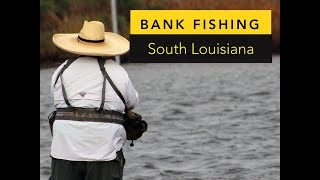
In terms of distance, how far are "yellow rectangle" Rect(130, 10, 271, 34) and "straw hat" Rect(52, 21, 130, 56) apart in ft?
9.72

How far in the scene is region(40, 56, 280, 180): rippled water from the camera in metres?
9.32

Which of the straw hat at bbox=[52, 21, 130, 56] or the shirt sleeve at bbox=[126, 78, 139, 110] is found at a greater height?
the straw hat at bbox=[52, 21, 130, 56]

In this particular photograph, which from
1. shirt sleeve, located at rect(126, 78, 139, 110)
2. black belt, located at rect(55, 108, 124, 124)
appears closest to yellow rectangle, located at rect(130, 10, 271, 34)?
shirt sleeve, located at rect(126, 78, 139, 110)

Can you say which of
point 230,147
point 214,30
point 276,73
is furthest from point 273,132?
point 276,73

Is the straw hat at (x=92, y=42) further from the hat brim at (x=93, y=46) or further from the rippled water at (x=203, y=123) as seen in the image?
the rippled water at (x=203, y=123)

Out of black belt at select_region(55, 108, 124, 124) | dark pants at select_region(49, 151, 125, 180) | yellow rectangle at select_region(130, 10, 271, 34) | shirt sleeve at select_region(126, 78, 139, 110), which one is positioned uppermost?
yellow rectangle at select_region(130, 10, 271, 34)

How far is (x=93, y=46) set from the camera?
4.96 m

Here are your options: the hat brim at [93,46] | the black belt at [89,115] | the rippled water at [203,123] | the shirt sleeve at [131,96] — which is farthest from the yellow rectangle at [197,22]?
the black belt at [89,115]

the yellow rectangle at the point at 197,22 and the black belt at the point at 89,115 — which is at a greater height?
the yellow rectangle at the point at 197,22

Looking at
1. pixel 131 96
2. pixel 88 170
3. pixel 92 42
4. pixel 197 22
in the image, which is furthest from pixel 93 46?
pixel 197 22

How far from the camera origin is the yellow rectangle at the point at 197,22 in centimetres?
815

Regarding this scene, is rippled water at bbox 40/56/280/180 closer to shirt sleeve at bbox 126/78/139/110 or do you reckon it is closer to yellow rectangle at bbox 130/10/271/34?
yellow rectangle at bbox 130/10/271/34

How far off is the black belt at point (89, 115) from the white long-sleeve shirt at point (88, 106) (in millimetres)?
18
